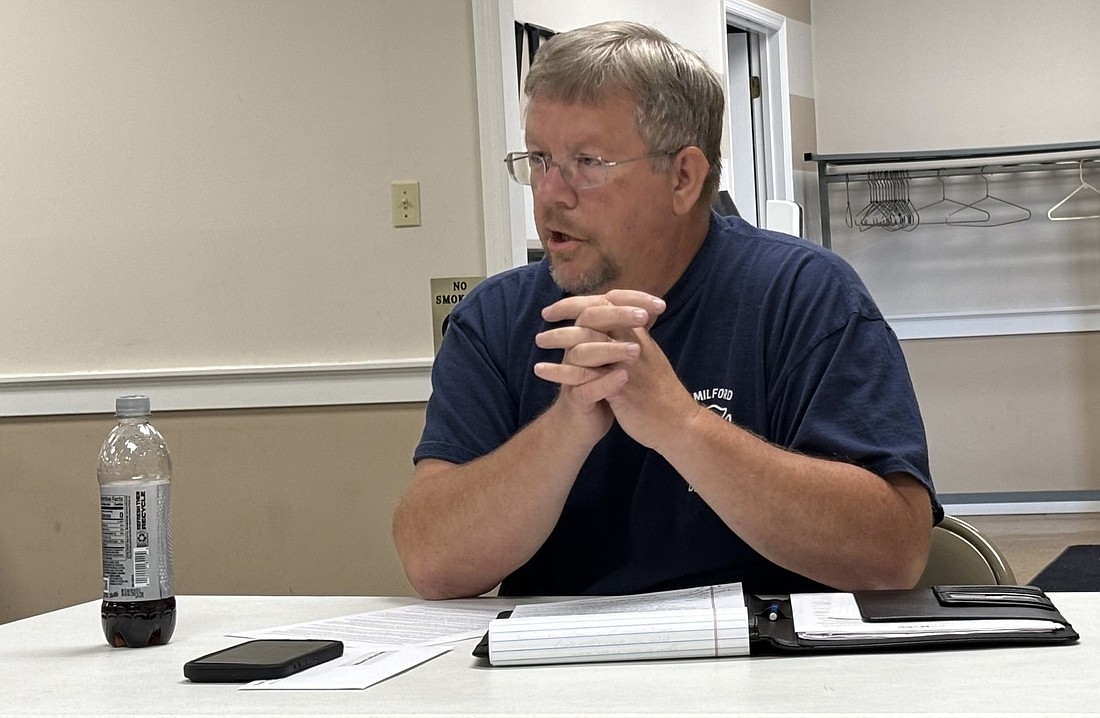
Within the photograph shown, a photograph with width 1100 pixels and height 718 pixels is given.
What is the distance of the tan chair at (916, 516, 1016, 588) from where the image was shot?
155 centimetres

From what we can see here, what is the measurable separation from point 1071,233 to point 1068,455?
1.01 meters

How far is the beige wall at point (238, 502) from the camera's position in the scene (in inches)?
131

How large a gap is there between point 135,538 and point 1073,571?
4279mm

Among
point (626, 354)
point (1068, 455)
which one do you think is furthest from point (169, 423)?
point (1068, 455)

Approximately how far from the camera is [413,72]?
3.28 metres

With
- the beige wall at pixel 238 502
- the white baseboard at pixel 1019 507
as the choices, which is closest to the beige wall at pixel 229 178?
the beige wall at pixel 238 502

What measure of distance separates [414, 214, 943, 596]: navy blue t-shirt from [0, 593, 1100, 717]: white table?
13.4 inches

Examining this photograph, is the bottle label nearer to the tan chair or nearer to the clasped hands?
the clasped hands

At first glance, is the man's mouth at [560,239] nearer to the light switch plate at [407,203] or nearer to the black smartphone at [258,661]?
the black smartphone at [258,661]

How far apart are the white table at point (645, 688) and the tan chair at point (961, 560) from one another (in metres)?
0.28

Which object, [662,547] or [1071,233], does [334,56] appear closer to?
[662,547]

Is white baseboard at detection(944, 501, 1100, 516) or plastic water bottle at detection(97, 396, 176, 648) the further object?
white baseboard at detection(944, 501, 1100, 516)

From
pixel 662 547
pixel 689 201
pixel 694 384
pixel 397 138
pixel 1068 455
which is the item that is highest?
pixel 397 138

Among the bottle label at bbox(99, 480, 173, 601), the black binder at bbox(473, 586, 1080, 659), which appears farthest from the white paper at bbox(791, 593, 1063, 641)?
the bottle label at bbox(99, 480, 173, 601)
